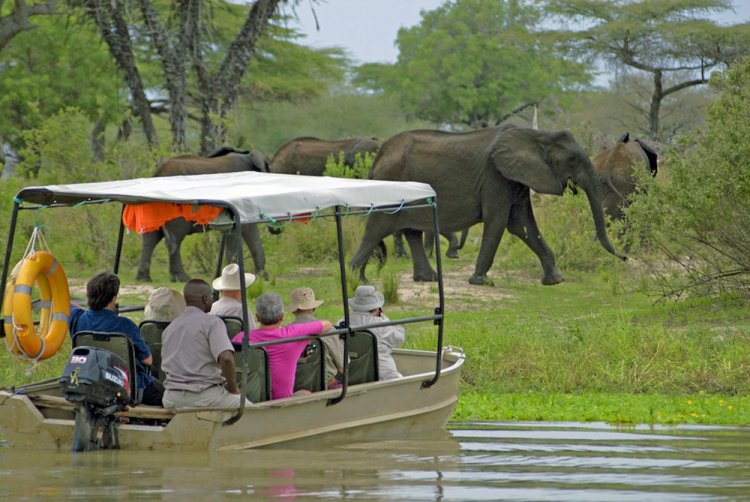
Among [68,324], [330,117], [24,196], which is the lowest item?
[330,117]

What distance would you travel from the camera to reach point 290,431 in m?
10.5

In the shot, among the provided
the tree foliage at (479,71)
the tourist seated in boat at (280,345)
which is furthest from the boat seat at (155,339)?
the tree foliage at (479,71)

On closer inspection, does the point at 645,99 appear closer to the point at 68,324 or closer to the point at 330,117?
the point at 330,117

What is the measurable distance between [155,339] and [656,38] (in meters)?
43.3

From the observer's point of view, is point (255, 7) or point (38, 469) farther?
point (255, 7)

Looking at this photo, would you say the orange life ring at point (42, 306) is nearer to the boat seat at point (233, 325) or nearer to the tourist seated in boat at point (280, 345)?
the boat seat at point (233, 325)

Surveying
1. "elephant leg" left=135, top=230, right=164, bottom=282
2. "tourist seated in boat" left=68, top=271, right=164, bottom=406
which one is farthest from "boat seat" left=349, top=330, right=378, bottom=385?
"elephant leg" left=135, top=230, right=164, bottom=282

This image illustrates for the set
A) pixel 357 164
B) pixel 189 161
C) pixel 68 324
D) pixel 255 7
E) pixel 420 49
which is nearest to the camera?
pixel 68 324

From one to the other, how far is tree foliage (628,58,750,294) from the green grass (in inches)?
15.4

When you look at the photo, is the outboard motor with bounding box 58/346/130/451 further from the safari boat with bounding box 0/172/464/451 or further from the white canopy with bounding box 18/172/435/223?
the white canopy with bounding box 18/172/435/223

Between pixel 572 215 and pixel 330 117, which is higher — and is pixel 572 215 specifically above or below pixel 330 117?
above

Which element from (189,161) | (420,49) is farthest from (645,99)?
(189,161)

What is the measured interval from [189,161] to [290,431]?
12607 mm

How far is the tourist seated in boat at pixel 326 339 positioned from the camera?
11.0m
